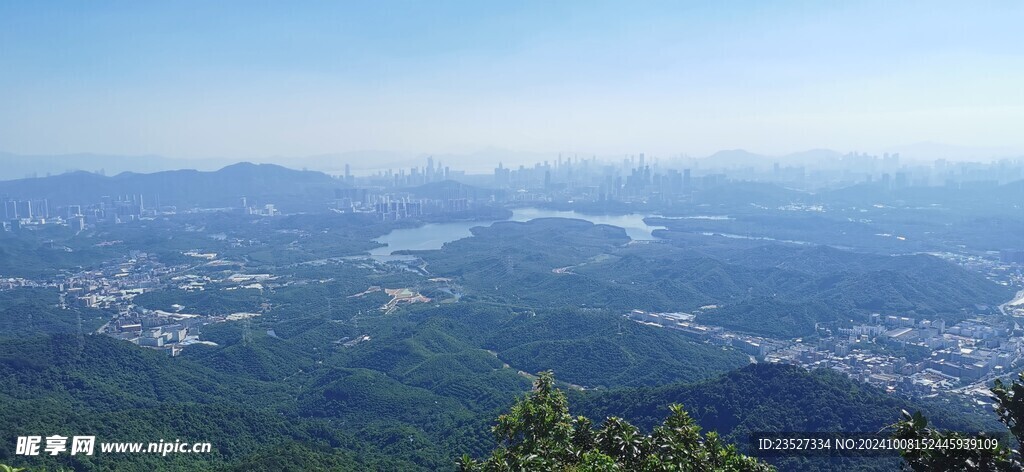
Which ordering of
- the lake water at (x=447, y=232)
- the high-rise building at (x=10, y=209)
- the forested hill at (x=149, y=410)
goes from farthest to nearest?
1. the high-rise building at (x=10, y=209)
2. the lake water at (x=447, y=232)
3. the forested hill at (x=149, y=410)

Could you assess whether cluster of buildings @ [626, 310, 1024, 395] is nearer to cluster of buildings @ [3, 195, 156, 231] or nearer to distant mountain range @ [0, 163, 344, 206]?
cluster of buildings @ [3, 195, 156, 231]

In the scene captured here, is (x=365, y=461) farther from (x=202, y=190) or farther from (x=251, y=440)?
(x=202, y=190)

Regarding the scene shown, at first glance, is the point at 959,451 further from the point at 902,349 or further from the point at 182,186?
the point at 182,186

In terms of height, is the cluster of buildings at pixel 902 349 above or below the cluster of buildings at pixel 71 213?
below

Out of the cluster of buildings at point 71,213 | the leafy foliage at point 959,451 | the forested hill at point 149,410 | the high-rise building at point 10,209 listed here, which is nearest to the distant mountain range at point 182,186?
the cluster of buildings at point 71,213

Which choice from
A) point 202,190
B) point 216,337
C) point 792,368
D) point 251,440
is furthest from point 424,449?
point 202,190

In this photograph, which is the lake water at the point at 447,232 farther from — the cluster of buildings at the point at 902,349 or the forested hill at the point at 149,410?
the cluster of buildings at the point at 902,349

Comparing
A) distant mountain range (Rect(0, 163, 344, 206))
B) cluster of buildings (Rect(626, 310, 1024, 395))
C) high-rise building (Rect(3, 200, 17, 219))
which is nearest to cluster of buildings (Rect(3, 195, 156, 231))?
high-rise building (Rect(3, 200, 17, 219))

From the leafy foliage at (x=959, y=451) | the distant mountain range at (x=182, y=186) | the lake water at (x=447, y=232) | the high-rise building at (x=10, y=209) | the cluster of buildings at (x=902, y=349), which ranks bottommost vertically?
the cluster of buildings at (x=902, y=349)
